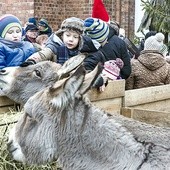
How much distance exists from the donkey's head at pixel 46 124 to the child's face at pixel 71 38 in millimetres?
2434

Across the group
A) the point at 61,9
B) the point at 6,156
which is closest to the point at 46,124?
the point at 6,156

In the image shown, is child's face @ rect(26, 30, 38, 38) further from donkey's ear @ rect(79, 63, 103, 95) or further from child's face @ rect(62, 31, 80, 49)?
donkey's ear @ rect(79, 63, 103, 95)

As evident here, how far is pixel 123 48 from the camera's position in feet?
23.6

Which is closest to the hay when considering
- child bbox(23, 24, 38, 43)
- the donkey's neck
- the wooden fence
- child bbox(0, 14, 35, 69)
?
the wooden fence

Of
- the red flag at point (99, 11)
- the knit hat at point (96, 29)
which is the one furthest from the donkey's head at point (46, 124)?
the red flag at point (99, 11)

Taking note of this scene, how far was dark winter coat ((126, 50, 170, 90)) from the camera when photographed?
7.46 meters

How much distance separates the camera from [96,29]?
261 inches

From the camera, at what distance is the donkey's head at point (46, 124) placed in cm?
329

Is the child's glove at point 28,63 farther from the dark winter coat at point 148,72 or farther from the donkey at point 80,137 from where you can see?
the dark winter coat at point 148,72

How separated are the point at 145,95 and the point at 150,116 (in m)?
0.59

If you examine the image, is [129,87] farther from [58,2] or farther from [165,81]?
[58,2]

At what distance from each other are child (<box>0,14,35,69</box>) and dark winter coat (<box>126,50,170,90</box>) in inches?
70.1

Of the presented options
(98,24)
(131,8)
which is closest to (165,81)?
(98,24)

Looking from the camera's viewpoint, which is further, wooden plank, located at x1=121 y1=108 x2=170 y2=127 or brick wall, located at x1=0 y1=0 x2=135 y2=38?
brick wall, located at x1=0 y1=0 x2=135 y2=38
